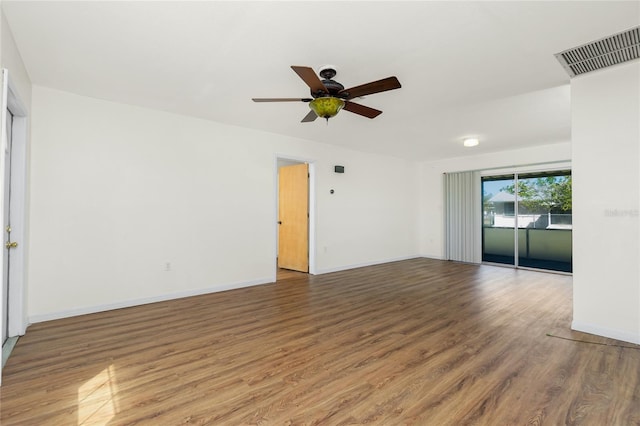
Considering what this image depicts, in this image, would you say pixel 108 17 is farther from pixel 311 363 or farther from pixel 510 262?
pixel 510 262

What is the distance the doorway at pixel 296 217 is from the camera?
598cm

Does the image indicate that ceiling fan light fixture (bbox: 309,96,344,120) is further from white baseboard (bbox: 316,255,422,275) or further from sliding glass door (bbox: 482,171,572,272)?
sliding glass door (bbox: 482,171,572,272)

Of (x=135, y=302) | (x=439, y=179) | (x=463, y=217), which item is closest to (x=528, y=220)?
(x=463, y=217)

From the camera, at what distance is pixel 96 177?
365 centimetres

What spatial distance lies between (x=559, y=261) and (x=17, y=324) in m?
8.53

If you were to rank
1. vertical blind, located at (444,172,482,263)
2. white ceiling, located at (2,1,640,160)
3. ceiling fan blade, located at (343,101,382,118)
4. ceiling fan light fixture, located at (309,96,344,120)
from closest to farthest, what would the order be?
1. white ceiling, located at (2,1,640,160)
2. ceiling fan light fixture, located at (309,96,344,120)
3. ceiling fan blade, located at (343,101,382,118)
4. vertical blind, located at (444,172,482,263)

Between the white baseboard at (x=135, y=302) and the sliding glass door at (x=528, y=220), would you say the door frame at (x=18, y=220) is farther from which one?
the sliding glass door at (x=528, y=220)

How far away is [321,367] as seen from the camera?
233 centimetres

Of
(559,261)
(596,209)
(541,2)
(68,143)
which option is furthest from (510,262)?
(68,143)

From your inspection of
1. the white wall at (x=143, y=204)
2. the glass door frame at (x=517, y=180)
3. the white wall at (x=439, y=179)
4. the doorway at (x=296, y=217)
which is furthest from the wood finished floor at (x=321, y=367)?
the white wall at (x=439, y=179)

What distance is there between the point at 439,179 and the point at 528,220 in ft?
7.15

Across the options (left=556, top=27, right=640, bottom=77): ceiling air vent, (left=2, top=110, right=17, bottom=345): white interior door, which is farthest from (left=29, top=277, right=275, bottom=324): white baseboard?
(left=556, top=27, right=640, bottom=77): ceiling air vent

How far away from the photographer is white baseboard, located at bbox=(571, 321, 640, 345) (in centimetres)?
274

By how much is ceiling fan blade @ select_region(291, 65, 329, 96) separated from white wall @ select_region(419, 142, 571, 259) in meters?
5.59
